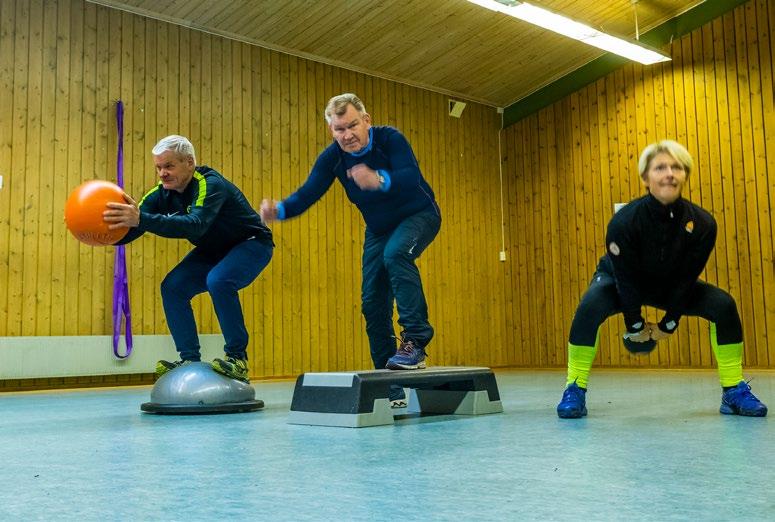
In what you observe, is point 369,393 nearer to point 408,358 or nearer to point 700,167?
point 408,358

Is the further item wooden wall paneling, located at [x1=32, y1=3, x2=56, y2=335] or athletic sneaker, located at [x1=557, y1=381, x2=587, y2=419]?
wooden wall paneling, located at [x1=32, y1=3, x2=56, y2=335]

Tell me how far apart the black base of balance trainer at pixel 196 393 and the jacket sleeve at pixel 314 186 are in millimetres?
901

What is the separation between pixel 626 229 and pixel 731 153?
20.5 feet

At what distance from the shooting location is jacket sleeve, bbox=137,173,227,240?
145 inches

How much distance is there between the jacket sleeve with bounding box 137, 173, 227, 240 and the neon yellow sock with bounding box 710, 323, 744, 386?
242 cm

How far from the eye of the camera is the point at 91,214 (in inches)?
138

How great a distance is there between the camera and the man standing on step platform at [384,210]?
137 inches

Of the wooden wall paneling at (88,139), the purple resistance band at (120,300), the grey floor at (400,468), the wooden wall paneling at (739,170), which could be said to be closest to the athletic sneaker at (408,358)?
the grey floor at (400,468)

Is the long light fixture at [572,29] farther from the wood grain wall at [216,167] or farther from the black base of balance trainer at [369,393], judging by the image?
the black base of balance trainer at [369,393]

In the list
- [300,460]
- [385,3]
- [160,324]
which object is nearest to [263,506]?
[300,460]

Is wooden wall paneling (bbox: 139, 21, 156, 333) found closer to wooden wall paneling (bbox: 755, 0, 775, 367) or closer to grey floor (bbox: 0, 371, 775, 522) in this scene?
grey floor (bbox: 0, 371, 775, 522)

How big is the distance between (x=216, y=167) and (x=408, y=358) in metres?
4.98

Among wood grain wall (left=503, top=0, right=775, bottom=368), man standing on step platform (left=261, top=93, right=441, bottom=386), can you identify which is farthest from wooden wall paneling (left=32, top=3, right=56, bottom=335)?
wood grain wall (left=503, top=0, right=775, bottom=368)

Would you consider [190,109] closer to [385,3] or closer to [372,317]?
[385,3]
